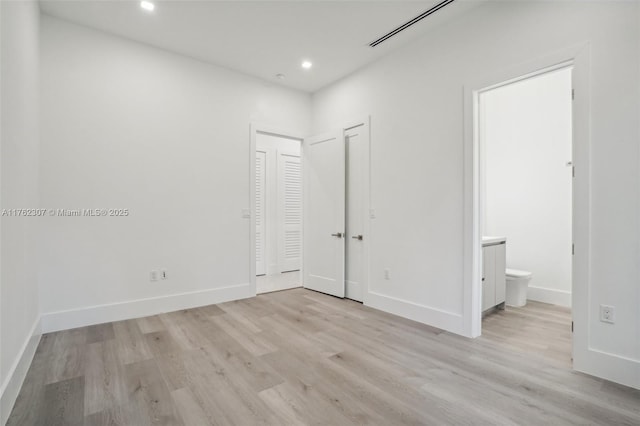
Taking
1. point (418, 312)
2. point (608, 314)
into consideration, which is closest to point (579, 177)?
point (608, 314)

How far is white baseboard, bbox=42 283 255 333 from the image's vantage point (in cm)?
304

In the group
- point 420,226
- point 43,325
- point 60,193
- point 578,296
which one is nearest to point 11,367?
point 43,325

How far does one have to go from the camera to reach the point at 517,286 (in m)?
3.89

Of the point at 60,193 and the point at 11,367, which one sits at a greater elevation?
the point at 60,193

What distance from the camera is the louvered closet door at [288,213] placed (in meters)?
6.23

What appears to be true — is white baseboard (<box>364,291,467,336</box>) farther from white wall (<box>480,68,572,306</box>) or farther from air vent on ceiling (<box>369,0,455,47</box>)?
air vent on ceiling (<box>369,0,455,47</box>)

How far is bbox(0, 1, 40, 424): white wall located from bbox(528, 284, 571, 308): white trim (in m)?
5.19

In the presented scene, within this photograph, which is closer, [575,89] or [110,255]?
[575,89]

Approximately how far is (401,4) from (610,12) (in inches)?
59.5

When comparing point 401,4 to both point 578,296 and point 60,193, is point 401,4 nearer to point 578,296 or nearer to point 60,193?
point 578,296

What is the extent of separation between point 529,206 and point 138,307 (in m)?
5.07

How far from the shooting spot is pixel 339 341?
2795 mm

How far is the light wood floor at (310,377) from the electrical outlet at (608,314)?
0.42 meters

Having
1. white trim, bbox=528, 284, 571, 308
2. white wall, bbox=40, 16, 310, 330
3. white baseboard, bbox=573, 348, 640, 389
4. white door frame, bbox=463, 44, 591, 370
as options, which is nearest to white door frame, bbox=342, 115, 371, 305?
white wall, bbox=40, 16, 310, 330
